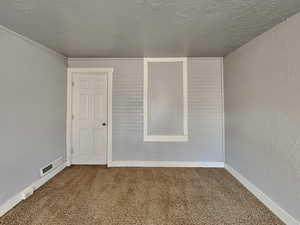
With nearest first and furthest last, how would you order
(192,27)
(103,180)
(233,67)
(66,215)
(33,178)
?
(66,215)
(192,27)
(33,178)
(103,180)
(233,67)

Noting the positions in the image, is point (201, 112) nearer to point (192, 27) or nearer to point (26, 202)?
point (192, 27)

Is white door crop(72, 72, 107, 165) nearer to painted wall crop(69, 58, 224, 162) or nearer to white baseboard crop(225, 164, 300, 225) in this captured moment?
painted wall crop(69, 58, 224, 162)

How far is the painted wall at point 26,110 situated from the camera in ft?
7.38

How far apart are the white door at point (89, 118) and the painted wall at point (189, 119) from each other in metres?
0.27

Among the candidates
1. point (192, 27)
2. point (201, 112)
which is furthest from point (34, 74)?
point (201, 112)

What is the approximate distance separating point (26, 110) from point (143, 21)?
213 cm

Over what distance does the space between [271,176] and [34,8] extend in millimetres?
3440

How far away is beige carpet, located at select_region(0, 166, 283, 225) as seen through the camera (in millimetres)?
2062

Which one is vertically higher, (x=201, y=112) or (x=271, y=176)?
(x=201, y=112)

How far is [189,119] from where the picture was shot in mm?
3857

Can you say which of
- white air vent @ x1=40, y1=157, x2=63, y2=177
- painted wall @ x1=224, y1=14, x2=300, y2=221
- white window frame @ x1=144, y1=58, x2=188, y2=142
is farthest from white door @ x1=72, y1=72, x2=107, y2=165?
painted wall @ x1=224, y1=14, x2=300, y2=221

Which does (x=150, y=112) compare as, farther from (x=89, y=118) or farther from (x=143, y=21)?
(x=143, y=21)

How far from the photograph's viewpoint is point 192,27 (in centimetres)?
230

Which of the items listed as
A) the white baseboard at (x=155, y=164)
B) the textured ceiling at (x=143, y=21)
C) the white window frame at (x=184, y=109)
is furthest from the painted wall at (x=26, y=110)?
the white window frame at (x=184, y=109)
